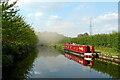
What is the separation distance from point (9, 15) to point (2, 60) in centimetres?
448

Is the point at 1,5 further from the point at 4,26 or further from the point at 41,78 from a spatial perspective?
the point at 41,78

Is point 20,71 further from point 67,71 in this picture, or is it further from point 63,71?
point 67,71

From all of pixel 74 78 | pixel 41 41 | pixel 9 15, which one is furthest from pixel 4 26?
pixel 41 41

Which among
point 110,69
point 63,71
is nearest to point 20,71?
point 63,71

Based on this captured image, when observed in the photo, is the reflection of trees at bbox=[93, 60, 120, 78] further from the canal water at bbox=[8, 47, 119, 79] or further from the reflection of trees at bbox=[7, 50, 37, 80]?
the reflection of trees at bbox=[7, 50, 37, 80]

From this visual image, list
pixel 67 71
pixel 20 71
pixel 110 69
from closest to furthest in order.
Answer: pixel 20 71 → pixel 67 71 → pixel 110 69

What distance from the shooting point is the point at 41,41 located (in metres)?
131

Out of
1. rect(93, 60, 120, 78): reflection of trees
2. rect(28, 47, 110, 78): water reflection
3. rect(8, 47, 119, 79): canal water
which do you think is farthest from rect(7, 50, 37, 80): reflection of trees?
rect(93, 60, 120, 78): reflection of trees

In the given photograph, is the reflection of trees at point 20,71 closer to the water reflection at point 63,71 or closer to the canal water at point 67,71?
the canal water at point 67,71

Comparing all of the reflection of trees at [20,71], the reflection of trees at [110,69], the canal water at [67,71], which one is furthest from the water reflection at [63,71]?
the reflection of trees at [110,69]

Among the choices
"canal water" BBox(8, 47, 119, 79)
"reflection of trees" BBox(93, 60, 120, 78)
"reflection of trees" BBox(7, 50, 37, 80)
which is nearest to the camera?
"reflection of trees" BBox(7, 50, 37, 80)

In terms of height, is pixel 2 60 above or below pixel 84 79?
above

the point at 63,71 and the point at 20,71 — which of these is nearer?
the point at 20,71

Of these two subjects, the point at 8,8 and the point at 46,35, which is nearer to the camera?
the point at 8,8
